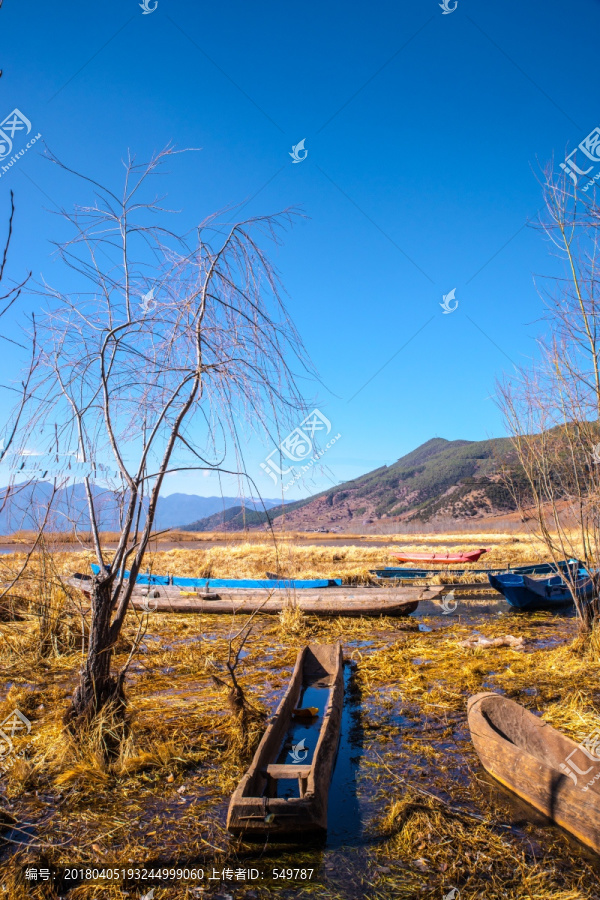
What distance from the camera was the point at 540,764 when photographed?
3803mm

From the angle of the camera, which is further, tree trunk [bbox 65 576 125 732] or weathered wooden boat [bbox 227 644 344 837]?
tree trunk [bbox 65 576 125 732]

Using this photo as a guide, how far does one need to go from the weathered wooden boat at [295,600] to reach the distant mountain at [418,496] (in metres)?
69.4

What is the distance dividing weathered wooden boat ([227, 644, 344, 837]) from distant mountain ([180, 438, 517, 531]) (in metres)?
77.1

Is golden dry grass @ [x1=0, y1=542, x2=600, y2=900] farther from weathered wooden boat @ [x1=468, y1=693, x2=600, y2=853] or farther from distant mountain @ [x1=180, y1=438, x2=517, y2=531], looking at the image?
distant mountain @ [x1=180, y1=438, x2=517, y2=531]

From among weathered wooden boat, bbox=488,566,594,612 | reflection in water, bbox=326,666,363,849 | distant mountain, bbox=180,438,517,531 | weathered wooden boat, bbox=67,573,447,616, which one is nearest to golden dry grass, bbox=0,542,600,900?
reflection in water, bbox=326,666,363,849

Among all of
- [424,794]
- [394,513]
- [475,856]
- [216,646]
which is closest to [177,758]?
[424,794]

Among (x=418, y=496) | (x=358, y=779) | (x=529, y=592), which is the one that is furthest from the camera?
(x=418, y=496)

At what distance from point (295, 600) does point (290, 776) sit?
26.3ft

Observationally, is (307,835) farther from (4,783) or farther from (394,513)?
(394,513)

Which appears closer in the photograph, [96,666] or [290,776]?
[290,776]

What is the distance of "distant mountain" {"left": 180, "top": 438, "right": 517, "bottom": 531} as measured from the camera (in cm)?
8455

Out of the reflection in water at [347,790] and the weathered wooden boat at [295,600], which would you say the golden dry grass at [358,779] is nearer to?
the reflection in water at [347,790]

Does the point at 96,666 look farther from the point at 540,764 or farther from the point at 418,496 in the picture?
the point at 418,496

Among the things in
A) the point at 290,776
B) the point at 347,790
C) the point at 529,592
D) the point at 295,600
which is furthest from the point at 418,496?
the point at 290,776
